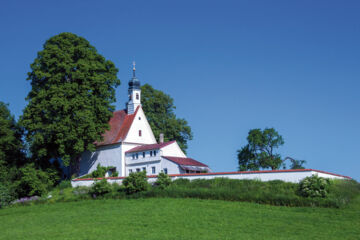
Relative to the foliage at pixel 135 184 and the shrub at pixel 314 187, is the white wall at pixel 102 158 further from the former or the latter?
the shrub at pixel 314 187

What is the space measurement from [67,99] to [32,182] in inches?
340

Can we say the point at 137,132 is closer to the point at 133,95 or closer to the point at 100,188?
the point at 133,95

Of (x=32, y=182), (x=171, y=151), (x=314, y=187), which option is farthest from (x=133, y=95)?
(x=314, y=187)

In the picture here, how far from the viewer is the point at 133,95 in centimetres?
5044

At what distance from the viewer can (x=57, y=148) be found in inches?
1716

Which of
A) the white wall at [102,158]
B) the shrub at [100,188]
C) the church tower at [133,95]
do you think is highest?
the church tower at [133,95]

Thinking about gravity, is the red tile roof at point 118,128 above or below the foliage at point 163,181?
above

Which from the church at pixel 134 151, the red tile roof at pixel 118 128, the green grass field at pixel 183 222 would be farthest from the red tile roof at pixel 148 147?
the green grass field at pixel 183 222

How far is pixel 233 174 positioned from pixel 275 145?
1884 cm

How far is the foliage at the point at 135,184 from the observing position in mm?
31656

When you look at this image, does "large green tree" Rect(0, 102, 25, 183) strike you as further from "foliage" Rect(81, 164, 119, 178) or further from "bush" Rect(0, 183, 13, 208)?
"foliage" Rect(81, 164, 119, 178)

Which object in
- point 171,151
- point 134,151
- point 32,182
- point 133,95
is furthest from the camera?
point 133,95

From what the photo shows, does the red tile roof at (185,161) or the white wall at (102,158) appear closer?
the red tile roof at (185,161)

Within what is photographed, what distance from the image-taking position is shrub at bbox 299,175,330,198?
2655 centimetres
